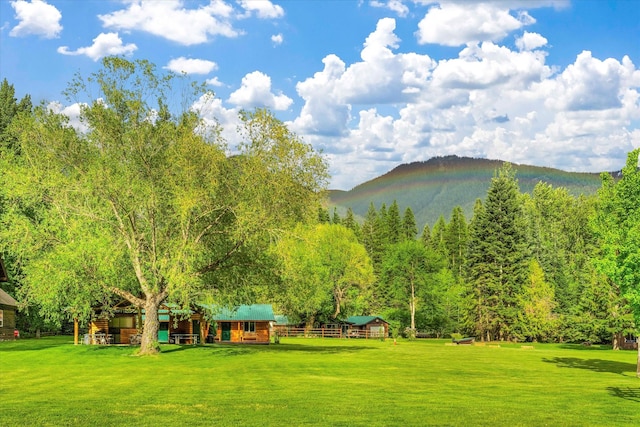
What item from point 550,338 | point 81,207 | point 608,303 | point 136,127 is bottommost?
point 550,338

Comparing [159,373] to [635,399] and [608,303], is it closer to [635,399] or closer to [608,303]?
[635,399]

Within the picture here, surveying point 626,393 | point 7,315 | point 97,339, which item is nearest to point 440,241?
point 7,315

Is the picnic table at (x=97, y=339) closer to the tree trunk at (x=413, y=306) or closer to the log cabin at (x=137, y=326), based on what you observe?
the log cabin at (x=137, y=326)

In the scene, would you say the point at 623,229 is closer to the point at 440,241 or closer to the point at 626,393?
the point at 626,393

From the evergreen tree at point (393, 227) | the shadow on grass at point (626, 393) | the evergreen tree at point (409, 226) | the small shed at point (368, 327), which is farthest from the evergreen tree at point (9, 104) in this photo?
the evergreen tree at point (409, 226)

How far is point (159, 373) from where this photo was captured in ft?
100

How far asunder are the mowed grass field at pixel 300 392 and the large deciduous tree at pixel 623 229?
4831 mm

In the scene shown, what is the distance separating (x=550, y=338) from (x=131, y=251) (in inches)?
2568

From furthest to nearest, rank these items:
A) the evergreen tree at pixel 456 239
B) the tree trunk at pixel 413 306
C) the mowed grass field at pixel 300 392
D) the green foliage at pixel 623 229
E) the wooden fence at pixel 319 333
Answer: the evergreen tree at pixel 456 239, the tree trunk at pixel 413 306, the wooden fence at pixel 319 333, the green foliage at pixel 623 229, the mowed grass field at pixel 300 392

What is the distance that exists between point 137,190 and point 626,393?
94.5 ft

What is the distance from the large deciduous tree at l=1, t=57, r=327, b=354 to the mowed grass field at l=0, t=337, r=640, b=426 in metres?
5.21

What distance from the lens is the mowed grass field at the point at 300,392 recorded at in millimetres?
18000

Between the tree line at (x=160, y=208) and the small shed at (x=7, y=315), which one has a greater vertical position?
the tree line at (x=160, y=208)

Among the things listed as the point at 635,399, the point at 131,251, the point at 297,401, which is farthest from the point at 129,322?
the point at 635,399
